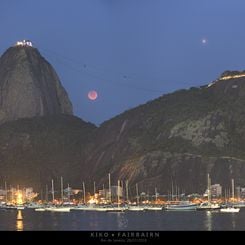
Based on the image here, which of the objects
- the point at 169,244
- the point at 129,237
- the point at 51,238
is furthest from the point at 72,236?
the point at 169,244

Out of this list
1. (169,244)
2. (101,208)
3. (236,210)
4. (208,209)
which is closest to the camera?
(169,244)

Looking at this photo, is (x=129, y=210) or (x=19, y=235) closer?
(x=19, y=235)

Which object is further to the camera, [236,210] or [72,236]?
[236,210]

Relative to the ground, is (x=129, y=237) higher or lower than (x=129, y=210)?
higher

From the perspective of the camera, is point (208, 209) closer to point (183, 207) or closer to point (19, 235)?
point (183, 207)

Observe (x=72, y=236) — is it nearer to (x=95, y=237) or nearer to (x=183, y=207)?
(x=95, y=237)

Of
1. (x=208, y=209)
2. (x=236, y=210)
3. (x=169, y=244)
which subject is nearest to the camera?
(x=169, y=244)

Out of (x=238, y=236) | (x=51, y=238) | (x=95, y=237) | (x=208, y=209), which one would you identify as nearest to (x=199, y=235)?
(x=238, y=236)

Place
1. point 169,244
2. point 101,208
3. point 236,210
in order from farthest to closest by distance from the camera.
→ point 101,208
point 236,210
point 169,244

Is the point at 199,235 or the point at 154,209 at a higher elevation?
the point at 199,235
